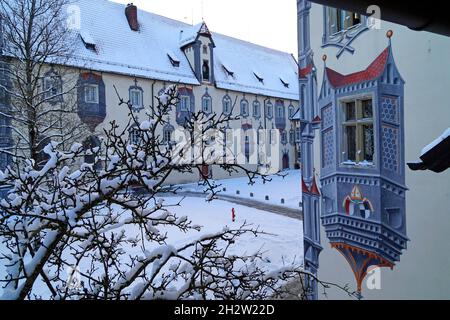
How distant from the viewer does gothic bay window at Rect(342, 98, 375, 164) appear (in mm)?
3938

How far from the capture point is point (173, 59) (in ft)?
64.8

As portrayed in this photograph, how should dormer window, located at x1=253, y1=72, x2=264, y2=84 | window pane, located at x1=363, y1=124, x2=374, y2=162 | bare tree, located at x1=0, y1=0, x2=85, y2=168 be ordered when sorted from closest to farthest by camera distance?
window pane, located at x1=363, y1=124, x2=374, y2=162, bare tree, located at x1=0, y1=0, x2=85, y2=168, dormer window, located at x1=253, y1=72, x2=264, y2=84

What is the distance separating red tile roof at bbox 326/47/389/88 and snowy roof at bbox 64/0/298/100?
11020 millimetres

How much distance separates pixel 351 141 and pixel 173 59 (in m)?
17.5

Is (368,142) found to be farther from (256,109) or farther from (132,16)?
(256,109)

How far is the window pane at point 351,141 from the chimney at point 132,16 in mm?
17657

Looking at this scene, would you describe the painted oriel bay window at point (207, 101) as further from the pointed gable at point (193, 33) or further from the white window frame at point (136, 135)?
the white window frame at point (136, 135)

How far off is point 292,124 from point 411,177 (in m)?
25.5

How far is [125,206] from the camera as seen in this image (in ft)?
7.61

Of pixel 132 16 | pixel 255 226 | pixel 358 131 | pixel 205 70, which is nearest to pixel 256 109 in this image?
pixel 205 70

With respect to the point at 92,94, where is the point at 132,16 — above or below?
above

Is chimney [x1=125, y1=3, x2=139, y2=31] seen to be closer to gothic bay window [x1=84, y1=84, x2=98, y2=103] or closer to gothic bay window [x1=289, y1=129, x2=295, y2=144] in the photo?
gothic bay window [x1=84, y1=84, x2=98, y2=103]

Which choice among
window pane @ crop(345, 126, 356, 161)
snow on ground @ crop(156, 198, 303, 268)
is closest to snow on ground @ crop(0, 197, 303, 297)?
snow on ground @ crop(156, 198, 303, 268)

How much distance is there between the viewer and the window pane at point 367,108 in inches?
155
